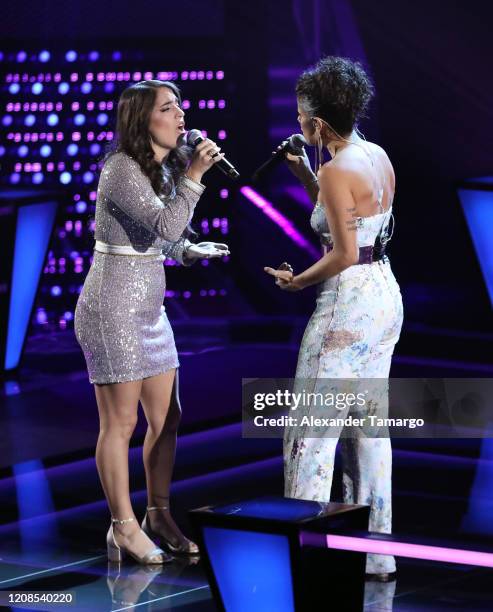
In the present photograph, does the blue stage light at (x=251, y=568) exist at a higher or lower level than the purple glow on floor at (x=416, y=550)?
lower

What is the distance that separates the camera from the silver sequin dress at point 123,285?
130 inches

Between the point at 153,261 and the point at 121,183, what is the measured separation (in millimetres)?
266

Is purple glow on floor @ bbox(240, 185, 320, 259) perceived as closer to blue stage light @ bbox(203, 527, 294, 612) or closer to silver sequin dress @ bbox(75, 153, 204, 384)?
silver sequin dress @ bbox(75, 153, 204, 384)

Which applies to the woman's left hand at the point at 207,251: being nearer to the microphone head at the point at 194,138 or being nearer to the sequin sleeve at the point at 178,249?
the sequin sleeve at the point at 178,249

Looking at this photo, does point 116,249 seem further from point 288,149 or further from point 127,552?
point 127,552

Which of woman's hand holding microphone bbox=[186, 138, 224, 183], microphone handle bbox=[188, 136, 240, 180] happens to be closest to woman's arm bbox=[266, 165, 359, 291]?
microphone handle bbox=[188, 136, 240, 180]

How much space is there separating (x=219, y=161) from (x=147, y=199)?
0.24 metres

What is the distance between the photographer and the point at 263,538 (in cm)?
224

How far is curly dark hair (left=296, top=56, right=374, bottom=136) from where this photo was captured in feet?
9.71

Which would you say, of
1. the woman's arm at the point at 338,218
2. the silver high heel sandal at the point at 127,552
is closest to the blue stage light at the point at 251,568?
the woman's arm at the point at 338,218

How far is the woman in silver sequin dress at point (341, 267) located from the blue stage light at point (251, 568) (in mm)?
709

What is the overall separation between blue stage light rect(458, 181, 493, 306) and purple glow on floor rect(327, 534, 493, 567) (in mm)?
4648

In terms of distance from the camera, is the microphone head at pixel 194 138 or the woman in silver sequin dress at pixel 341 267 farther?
the microphone head at pixel 194 138

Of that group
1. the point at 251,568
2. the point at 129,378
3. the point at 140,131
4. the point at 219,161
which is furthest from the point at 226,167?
the point at 251,568
